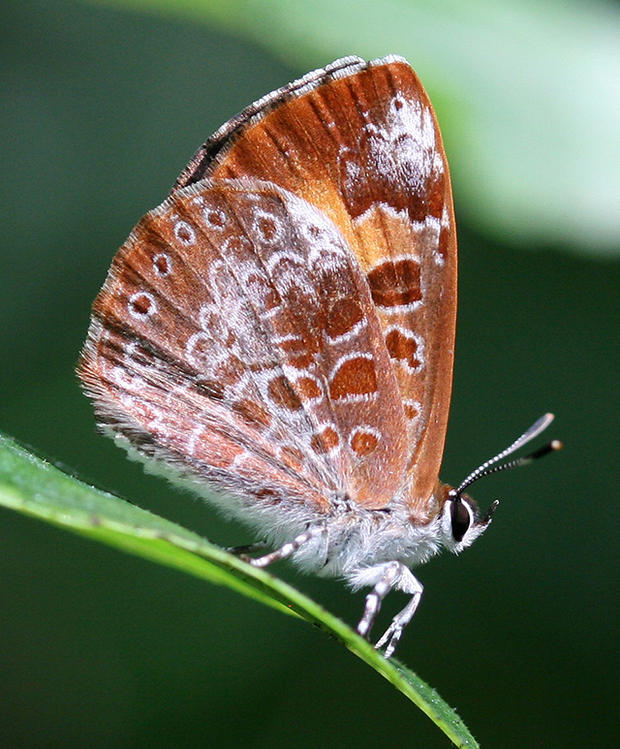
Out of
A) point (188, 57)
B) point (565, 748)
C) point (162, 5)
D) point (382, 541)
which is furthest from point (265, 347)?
point (188, 57)

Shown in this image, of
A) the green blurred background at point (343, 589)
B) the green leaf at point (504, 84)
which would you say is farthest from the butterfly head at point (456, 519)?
the green blurred background at point (343, 589)

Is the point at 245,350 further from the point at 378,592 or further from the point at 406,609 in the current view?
the point at 406,609

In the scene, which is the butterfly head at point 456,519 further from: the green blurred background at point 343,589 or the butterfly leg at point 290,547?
the green blurred background at point 343,589

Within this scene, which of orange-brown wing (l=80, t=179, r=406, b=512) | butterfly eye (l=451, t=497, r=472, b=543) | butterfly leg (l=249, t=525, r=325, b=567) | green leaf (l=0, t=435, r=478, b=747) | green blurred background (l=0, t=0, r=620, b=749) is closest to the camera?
green leaf (l=0, t=435, r=478, b=747)

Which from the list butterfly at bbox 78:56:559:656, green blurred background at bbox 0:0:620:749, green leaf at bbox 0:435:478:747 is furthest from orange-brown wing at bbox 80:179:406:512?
green blurred background at bbox 0:0:620:749

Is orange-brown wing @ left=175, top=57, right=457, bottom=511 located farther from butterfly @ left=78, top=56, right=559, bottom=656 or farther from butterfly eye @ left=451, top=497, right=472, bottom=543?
butterfly eye @ left=451, top=497, right=472, bottom=543

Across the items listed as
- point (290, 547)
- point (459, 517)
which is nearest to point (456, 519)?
point (459, 517)
